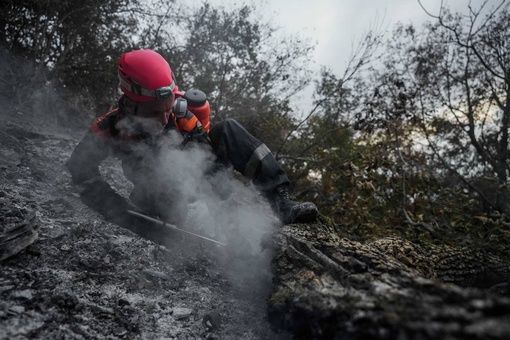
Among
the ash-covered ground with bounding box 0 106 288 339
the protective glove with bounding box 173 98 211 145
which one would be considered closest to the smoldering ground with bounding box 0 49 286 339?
the ash-covered ground with bounding box 0 106 288 339

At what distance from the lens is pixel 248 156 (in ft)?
9.53

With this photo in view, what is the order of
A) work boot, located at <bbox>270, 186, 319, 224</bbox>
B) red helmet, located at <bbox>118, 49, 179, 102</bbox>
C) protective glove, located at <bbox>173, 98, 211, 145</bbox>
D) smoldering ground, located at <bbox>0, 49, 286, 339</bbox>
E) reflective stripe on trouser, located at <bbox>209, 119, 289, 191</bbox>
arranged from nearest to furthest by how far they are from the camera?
smoldering ground, located at <bbox>0, 49, 286, 339</bbox> → work boot, located at <bbox>270, 186, 319, 224</bbox> → red helmet, located at <bbox>118, 49, 179, 102</bbox> → reflective stripe on trouser, located at <bbox>209, 119, 289, 191</bbox> → protective glove, located at <bbox>173, 98, 211, 145</bbox>

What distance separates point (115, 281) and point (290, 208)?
137 centimetres

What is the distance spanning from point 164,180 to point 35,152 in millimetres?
2598

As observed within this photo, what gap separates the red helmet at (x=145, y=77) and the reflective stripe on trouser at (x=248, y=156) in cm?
63

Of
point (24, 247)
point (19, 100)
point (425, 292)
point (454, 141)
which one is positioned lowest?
point (24, 247)

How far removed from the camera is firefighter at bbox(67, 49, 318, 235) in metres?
2.74

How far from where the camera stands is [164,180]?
314 cm

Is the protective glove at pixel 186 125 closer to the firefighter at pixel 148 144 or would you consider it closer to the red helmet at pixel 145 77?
the firefighter at pixel 148 144

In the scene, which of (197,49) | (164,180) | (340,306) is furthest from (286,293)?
(197,49)

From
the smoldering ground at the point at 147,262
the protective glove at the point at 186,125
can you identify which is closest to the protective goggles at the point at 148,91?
the protective glove at the point at 186,125

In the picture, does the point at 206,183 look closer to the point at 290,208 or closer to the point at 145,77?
the point at 290,208

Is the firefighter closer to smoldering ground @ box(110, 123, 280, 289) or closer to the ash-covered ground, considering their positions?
smoldering ground @ box(110, 123, 280, 289)

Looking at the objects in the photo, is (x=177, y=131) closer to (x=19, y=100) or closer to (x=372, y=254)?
(x=372, y=254)
